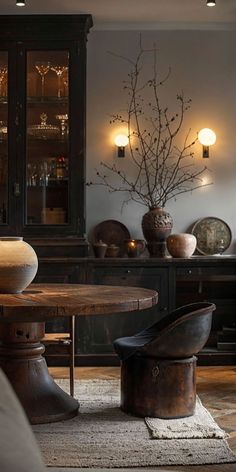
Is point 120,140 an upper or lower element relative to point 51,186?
upper

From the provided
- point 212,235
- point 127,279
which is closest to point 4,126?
point 127,279

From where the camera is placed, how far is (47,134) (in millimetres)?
5469

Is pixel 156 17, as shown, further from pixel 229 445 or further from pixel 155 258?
pixel 229 445

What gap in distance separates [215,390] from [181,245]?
4.09ft

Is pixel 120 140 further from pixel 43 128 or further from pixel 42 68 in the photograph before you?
pixel 42 68

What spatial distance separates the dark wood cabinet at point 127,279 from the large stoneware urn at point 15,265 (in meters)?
1.63

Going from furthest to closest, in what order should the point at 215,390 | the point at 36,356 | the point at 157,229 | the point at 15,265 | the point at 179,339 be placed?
the point at 157,229
the point at 215,390
the point at 36,356
the point at 179,339
the point at 15,265

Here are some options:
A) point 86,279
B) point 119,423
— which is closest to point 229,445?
point 119,423

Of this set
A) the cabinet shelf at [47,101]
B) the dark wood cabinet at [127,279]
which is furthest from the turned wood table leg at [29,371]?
the cabinet shelf at [47,101]

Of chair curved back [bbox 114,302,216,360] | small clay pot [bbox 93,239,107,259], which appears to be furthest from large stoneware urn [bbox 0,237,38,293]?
small clay pot [bbox 93,239,107,259]

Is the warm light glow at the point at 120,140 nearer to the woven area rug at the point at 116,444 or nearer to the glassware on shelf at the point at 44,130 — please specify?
the glassware on shelf at the point at 44,130

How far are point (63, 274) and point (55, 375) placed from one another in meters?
0.74

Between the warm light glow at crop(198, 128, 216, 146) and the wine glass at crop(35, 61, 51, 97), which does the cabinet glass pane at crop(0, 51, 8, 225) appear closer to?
the wine glass at crop(35, 61, 51, 97)

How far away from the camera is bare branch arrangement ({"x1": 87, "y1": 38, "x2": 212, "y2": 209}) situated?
5.76 meters
